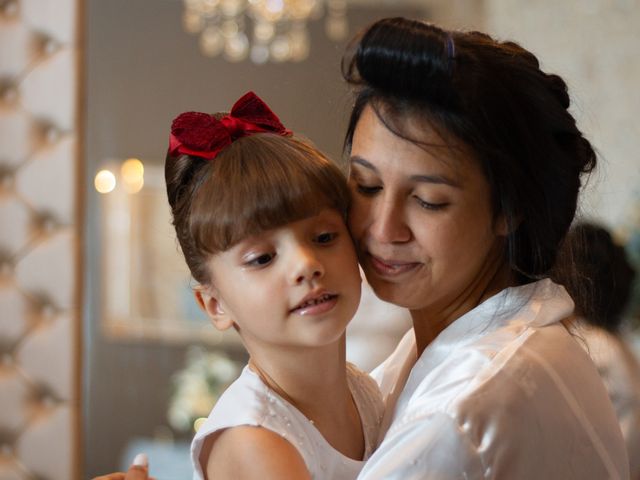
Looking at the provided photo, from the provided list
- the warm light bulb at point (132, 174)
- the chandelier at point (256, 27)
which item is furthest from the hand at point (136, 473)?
the chandelier at point (256, 27)

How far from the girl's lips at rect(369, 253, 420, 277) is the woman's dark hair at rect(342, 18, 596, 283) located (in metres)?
0.17

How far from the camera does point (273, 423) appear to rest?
62.3 inches

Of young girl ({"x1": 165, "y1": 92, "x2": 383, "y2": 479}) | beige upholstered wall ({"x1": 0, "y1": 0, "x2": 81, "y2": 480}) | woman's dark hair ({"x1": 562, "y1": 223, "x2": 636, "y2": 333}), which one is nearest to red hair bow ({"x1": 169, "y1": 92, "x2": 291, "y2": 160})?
young girl ({"x1": 165, "y1": 92, "x2": 383, "y2": 479})

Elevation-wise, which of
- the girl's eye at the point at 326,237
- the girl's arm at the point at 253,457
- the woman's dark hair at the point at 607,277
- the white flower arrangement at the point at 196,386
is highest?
the girl's eye at the point at 326,237

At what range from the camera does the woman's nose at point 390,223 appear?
1561 millimetres

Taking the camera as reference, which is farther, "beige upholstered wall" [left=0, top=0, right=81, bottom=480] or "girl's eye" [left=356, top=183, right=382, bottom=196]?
"beige upholstered wall" [left=0, top=0, right=81, bottom=480]

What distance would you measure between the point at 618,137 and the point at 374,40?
418 cm

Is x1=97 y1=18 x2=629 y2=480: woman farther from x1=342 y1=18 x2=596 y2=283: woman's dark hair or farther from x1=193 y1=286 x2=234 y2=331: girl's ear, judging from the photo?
x1=193 y1=286 x2=234 y2=331: girl's ear

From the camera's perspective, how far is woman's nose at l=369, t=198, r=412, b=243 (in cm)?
156

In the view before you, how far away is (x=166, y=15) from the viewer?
15.3ft

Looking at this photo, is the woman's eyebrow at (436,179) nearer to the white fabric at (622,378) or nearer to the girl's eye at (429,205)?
the girl's eye at (429,205)

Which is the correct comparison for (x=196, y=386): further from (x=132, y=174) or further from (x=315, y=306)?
(x=315, y=306)

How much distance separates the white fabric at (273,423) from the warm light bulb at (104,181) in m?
3.00

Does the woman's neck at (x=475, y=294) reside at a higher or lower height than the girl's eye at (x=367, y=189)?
lower
